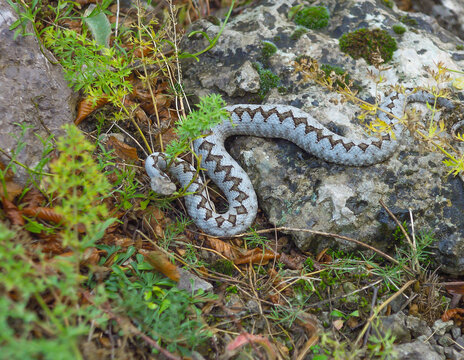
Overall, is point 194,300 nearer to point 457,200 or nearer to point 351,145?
point 351,145

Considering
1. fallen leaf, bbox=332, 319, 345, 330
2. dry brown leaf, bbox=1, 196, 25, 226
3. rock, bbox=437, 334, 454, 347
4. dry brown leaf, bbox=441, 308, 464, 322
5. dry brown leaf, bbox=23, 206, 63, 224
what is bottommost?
rock, bbox=437, 334, 454, 347

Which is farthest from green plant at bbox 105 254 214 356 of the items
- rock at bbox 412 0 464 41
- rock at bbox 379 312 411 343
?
rock at bbox 412 0 464 41

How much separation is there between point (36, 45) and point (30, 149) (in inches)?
51.1

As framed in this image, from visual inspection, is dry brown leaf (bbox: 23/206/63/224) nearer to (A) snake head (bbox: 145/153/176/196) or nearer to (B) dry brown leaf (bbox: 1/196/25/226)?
(B) dry brown leaf (bbox: 1/196/25/226)

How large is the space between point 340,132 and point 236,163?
1.36 m

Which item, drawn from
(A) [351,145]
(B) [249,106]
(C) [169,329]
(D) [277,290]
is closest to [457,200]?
(A) [351,145]

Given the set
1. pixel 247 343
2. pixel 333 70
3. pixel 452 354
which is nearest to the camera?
pixel 247 343

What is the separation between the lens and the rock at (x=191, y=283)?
3826 millimetres

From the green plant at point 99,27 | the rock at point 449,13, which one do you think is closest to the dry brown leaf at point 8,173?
the green plant at point 99,27

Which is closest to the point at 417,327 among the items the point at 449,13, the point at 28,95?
the point at 28,95

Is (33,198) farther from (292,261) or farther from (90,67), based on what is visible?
(292,261)

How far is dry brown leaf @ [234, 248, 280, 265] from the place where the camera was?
14.7ft

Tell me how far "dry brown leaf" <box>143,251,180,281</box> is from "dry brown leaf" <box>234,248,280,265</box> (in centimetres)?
91

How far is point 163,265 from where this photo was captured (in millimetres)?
3748
